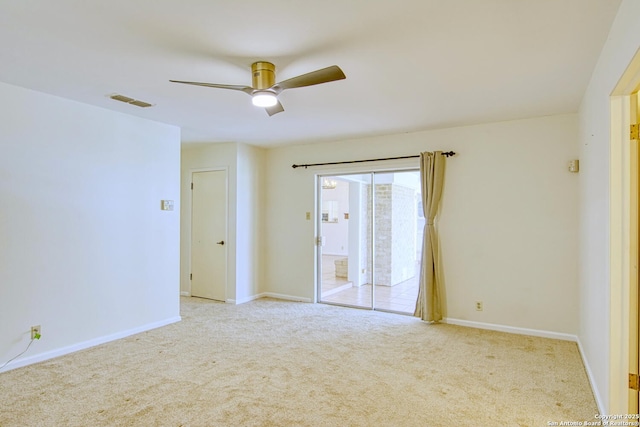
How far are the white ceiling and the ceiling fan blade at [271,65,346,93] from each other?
0.70ft

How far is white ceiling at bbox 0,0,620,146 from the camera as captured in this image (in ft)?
6.52

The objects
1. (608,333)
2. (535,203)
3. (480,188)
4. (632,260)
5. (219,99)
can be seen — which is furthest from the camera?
(480,188)

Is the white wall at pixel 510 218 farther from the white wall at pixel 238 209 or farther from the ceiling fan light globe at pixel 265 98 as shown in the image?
the ceiling fan light globe at pixel 265 98

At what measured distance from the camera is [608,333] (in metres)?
2.21

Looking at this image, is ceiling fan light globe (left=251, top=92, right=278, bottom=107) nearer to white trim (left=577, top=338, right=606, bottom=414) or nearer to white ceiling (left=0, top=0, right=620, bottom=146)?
white ceiling (left=0, top=0, right=620, bottom=146)

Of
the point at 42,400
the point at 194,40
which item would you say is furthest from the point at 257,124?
the point at 42,400

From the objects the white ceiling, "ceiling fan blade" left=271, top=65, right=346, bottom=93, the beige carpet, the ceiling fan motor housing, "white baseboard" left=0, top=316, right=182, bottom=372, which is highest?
the white ceiling

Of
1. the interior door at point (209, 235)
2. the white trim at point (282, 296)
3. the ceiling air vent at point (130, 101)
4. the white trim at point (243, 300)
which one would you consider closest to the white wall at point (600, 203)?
the white trim at point (282, 296)

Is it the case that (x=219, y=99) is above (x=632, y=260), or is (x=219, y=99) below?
above

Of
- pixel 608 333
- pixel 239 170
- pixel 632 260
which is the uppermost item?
pixel 239 170

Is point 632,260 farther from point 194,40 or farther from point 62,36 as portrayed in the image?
point 62,36

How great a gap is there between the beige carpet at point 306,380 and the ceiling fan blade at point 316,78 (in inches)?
88.3

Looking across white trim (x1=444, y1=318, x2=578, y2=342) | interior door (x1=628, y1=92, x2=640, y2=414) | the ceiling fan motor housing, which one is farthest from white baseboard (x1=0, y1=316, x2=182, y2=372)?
interior door (x1=628, y1=92, x2=640, y2=414)

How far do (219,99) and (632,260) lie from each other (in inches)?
134
